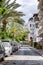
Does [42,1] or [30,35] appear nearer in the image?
[42,1]

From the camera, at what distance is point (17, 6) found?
1457 inches

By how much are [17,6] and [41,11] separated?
3751 cm

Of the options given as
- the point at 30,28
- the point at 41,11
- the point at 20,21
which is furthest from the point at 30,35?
the point at 20,21

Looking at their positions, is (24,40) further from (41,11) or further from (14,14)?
(14,14)

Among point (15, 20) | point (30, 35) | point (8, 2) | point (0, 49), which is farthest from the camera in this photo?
point (30, 35)

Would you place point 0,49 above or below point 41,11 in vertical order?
below

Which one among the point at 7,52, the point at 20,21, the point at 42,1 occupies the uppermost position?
the point at 42,1

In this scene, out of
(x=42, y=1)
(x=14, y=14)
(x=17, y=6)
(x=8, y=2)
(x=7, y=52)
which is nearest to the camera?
(x=8, y=2)

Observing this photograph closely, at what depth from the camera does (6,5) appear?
32.2 m

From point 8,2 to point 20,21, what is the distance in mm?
15931

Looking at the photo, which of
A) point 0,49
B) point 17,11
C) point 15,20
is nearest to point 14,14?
point 17,11

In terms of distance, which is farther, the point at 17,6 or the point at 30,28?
the point at 30,28

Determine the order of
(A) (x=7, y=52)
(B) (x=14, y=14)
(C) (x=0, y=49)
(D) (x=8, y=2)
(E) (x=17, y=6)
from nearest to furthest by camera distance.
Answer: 1. (C) (x=0, y=49)
2. (D) (x=8, y=2)
3. (A) (x=7, y=52)
4. (E) (x=17, y=6)
5. (B) (x=14, y=14)

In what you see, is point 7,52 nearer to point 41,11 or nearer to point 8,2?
point 8,2
